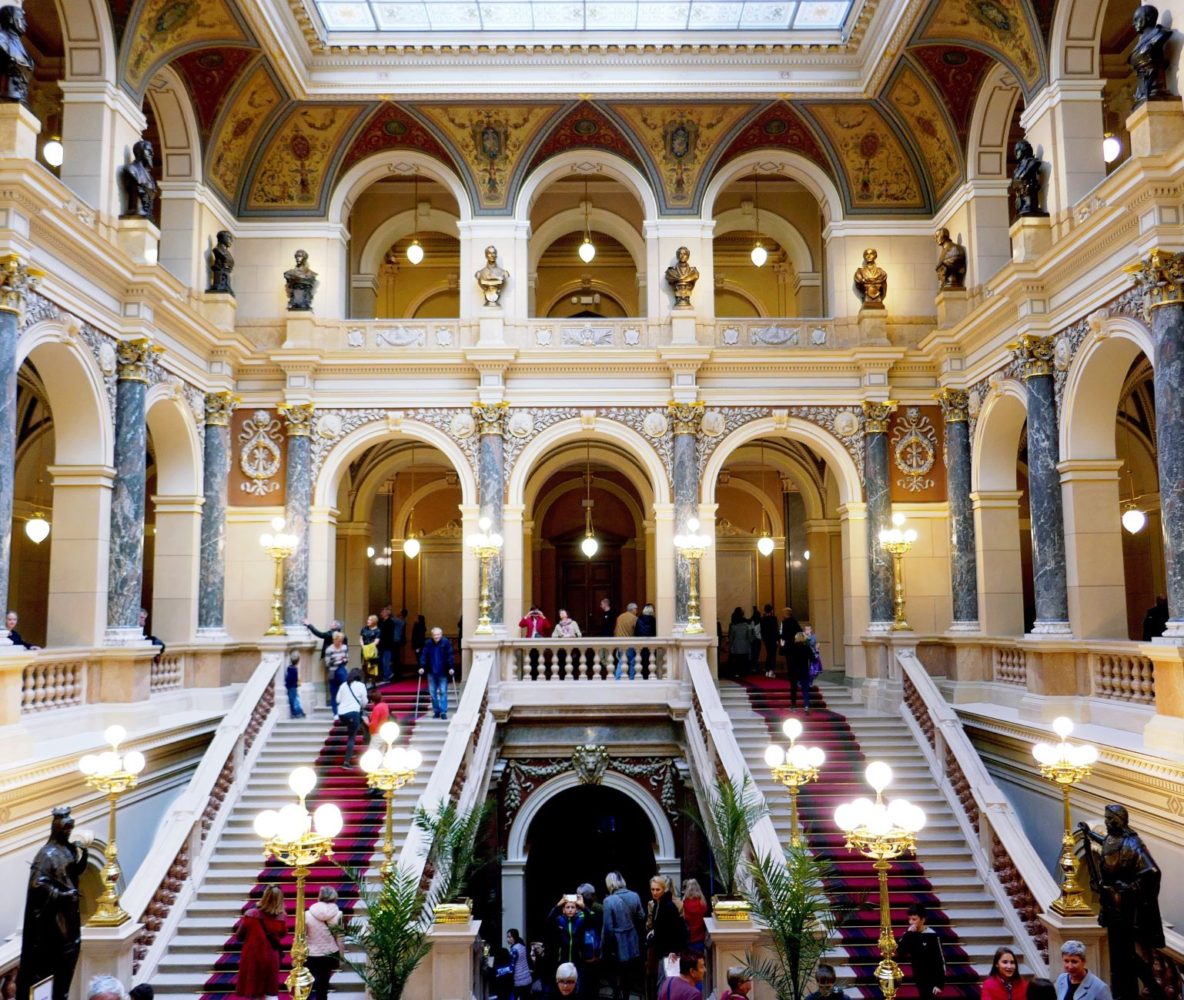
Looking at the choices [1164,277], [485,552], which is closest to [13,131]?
[485,552]

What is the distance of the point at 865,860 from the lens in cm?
1238

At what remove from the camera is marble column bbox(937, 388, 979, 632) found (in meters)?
16.5

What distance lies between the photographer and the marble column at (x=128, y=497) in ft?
44.0

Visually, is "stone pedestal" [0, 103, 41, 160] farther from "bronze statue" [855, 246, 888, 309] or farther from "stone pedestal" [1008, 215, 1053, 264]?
"bronze statue" [855, 246, 888, 309]

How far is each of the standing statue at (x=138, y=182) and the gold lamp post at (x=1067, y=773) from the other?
12.4m

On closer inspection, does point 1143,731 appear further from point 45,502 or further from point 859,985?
point 45,502

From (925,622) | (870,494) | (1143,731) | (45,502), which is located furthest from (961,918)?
(45,502)

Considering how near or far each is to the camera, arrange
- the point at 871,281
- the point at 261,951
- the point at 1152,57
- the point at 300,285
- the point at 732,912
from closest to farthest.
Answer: the point at 261,951 → the point at 732,912 → the point at 1152,57 → the point at 300,285 → the point at 871,281

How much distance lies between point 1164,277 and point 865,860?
7.20m

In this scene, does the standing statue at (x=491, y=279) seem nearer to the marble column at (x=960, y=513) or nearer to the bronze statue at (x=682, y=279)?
the bronze statue at (x=682, y=279)

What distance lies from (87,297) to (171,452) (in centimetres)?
389

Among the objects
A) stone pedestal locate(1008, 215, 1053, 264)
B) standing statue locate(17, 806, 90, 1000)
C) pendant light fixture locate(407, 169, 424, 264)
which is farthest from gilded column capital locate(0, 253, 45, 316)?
stone pedestal locate(1008, 215, 1053, 264)

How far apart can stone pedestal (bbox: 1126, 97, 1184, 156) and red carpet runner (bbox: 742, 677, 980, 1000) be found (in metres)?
8.12

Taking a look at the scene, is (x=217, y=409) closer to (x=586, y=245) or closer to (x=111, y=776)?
(x=586, y=245)
